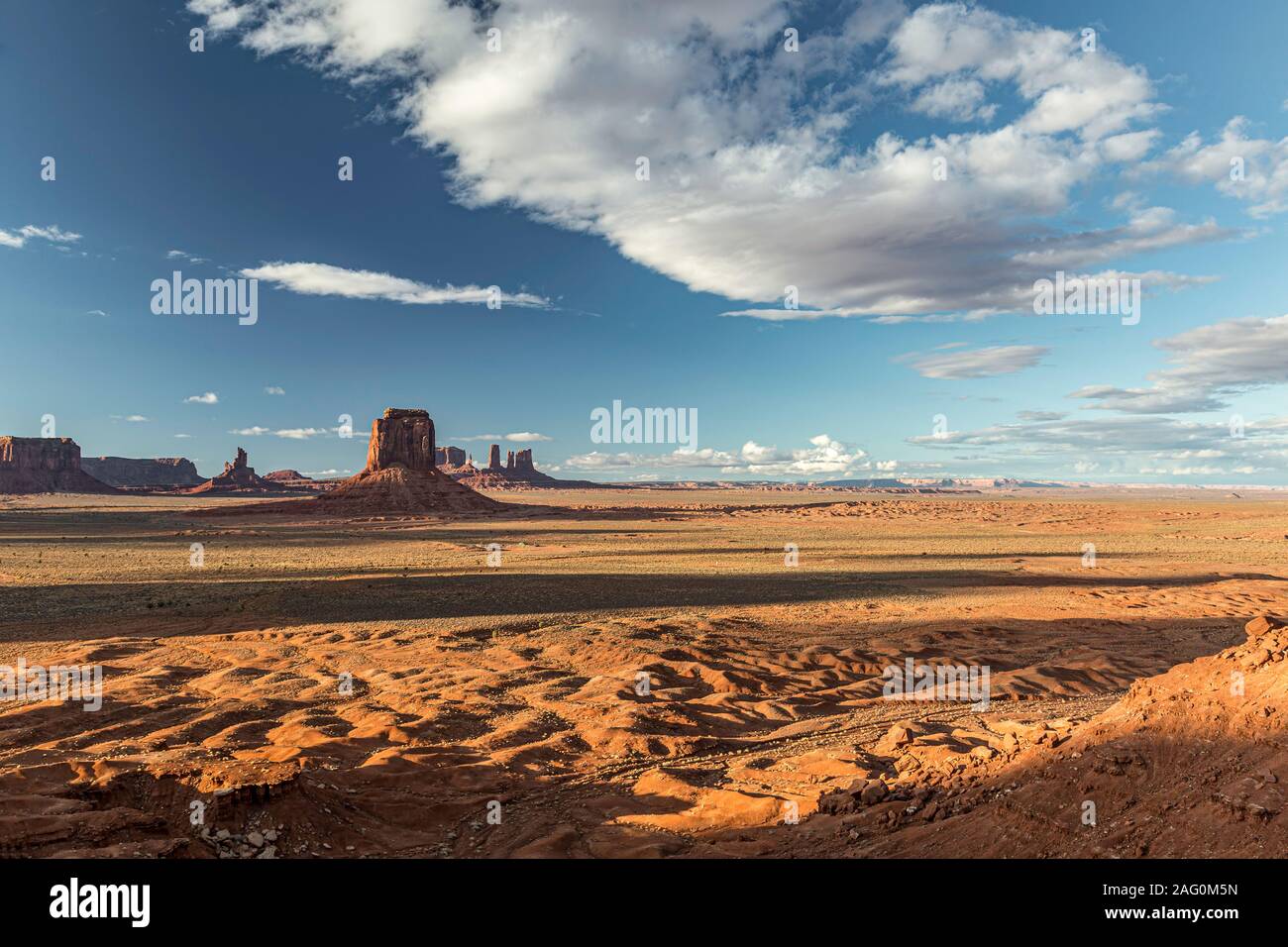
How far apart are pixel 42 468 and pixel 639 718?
786 feet

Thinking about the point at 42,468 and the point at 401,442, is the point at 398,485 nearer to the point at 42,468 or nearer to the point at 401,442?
the point at 401,442

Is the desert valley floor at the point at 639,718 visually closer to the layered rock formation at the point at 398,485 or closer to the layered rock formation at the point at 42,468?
the layered rock formation at the point at 398,485

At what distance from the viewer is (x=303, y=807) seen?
21.8ft

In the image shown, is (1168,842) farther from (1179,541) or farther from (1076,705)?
(1179,541)

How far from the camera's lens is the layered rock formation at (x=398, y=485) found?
98.1 m

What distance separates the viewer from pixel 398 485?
10800cm

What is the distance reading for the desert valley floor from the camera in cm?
596

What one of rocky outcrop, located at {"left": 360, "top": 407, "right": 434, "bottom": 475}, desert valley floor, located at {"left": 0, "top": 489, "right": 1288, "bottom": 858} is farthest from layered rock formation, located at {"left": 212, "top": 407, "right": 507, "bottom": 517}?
desert valley floor, located at {"left": 0, "top": 489, "right": 1288, "bottom": 858}

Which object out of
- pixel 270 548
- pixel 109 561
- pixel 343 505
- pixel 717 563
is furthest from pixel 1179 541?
pixel 343 505

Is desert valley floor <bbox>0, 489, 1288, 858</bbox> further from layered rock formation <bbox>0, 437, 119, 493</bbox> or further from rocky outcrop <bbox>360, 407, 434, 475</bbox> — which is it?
layered rock formation <bbox>0, 437, 119, 493</bbox>

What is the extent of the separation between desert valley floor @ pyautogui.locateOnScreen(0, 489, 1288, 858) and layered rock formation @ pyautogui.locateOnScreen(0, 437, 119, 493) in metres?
202

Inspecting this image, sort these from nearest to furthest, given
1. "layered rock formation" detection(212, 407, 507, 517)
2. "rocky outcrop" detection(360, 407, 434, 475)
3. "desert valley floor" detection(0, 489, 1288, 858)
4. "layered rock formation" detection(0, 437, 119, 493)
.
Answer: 1. "desert valley floor" detection(0, 489, 1288, 858)
2. "layered rock formation" detection(212, 407, 507, 517)
3. "rocky outcrop" detection(360, 407, 434, 475)
4. "layered rock formation" detection(0, 437, 119, 493)

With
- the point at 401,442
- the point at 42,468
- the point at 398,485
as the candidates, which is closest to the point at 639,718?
the point at 398,485
